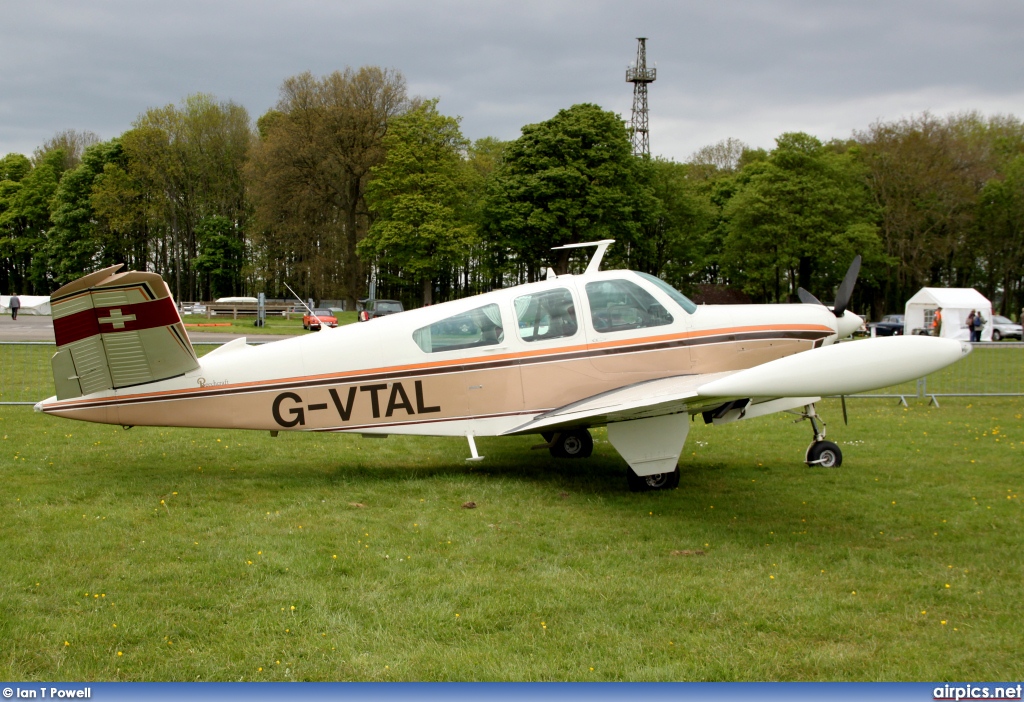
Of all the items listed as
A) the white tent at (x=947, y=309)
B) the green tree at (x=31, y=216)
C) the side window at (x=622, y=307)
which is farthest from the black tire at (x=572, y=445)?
the green tree at (x=31, y=216)

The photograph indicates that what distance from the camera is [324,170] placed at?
53.1 meters

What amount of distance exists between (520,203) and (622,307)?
4390 cm

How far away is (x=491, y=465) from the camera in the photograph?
9.28 meters

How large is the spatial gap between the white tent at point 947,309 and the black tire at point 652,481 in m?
32.8

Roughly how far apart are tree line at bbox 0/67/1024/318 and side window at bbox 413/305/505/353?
41.8 m

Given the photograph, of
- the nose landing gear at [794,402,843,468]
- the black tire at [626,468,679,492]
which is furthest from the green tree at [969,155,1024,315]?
the black tire at [626,468,679,492]

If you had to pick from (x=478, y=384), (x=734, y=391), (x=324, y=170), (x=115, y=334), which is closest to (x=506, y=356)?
(x=478, y=384)

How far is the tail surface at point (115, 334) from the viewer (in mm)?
7062

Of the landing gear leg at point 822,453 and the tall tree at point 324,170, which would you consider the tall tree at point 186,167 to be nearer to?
the tall tree at point 324,170

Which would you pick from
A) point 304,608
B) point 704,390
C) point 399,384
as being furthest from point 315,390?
point 704,390

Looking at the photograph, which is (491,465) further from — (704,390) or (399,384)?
(704,390)

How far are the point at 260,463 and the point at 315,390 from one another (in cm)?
183

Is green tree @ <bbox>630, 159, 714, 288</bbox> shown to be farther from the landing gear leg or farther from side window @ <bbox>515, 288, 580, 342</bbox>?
side window @ <bbox>515, 288, 580, 342</bbox>

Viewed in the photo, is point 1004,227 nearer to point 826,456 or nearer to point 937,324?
point 937,324
